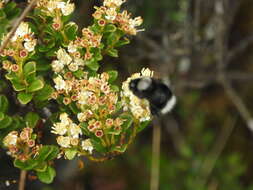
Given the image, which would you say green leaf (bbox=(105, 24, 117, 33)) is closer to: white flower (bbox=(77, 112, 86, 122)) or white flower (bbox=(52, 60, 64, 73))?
white flower (bbox=(52, 60, 64, 73))

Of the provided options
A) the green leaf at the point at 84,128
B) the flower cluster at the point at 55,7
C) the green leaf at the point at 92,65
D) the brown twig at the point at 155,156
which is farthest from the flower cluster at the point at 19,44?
the brown twig at the point at 155,156

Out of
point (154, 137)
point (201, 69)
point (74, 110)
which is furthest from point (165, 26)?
point (74, 110)

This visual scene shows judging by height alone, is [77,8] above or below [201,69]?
above

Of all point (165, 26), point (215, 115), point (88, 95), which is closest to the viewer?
point (88, 95)

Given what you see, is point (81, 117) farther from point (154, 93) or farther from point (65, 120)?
point (154, 93)

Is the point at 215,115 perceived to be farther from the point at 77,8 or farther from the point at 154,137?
the point at 77,8

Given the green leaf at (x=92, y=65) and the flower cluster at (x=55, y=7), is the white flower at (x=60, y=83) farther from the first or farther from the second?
the flower cluster at (x=55, y=7)

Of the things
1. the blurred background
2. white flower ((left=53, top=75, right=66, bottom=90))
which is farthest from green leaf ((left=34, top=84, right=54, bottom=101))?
the blurred background
